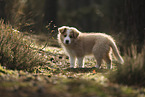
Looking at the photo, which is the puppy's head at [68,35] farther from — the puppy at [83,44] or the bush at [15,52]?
the bush at [15,52]

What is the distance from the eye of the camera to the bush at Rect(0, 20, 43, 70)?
19.7 ft

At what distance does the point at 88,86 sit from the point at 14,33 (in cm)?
369

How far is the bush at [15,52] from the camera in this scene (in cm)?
600

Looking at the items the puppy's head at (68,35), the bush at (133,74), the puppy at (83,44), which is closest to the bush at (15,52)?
the puppy's head at (68,35)

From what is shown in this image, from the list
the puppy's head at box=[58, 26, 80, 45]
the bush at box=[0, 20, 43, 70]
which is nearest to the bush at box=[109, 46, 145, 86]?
the bush at box=[0, 20, 43, 70]

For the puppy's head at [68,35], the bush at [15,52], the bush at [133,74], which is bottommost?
the bush at [133,74]

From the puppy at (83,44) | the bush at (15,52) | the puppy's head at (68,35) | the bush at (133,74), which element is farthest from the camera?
the puppy's head at (68,35)

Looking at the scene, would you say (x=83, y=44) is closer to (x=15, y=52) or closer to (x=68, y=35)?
(x=68, y=35)

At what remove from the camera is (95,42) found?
24.3 feet

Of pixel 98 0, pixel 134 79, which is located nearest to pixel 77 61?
pixel 134 79

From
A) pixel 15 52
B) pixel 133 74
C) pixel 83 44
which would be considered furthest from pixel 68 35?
pixel 133 74

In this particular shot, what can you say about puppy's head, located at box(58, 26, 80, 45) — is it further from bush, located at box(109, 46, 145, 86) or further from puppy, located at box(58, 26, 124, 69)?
bush, located at box(109, 46, 145, 86)

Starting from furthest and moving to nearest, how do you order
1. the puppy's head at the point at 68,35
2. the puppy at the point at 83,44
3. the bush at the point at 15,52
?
the puppy's head at the point at 68,35 → the puppy at the point at 83,44 → the bush at the point at 15,52

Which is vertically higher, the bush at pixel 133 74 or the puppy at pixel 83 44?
the puppy at pixel 83 44
